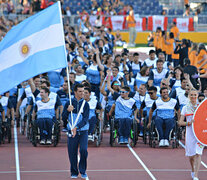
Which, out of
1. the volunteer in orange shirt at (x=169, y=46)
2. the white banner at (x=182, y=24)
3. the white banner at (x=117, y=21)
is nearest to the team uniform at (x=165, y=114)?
the volunteer in orange shirt at (x=169, y=46)

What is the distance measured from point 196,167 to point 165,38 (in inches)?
640

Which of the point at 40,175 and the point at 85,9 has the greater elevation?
the point at 85,9

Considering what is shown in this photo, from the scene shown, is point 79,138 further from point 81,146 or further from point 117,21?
point 117,21

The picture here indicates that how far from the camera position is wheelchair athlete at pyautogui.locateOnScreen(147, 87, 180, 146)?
13484mm

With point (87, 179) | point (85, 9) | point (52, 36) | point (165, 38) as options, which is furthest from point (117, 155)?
point (85, 9)

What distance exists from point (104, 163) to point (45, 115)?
→ 7.25 feet

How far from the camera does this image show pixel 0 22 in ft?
96.8

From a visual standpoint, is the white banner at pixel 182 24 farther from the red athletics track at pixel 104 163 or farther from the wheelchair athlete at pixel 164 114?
the wheelchair athlete at pixel 164 114

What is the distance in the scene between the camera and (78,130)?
1042 cm

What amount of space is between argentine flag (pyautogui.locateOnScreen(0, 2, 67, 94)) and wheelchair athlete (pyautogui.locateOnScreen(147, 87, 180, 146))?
158 inches

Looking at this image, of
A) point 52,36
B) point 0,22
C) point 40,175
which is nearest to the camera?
point 52,36

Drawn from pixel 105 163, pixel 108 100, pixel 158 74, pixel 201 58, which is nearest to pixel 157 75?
pixel 158 74

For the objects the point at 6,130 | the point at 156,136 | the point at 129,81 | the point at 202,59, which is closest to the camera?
the point at 156,136

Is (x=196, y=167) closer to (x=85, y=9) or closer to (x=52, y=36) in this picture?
(x=52, y=36)
